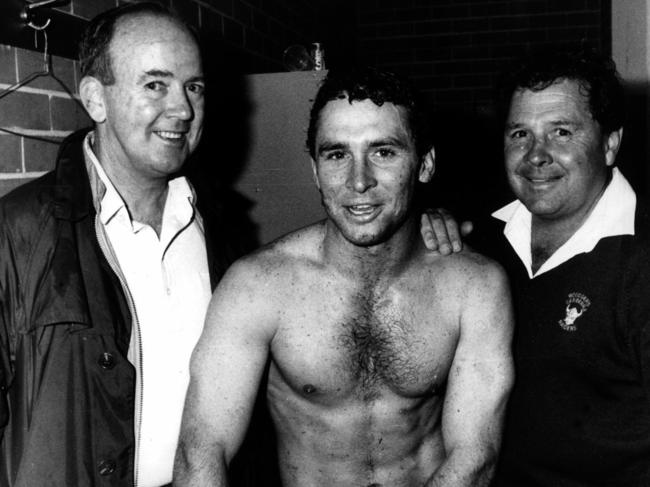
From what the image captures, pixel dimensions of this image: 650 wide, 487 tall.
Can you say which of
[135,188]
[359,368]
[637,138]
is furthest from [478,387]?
[637,138]

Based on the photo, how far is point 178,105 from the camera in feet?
5.49

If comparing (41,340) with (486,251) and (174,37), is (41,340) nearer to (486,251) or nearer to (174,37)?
(174,37)

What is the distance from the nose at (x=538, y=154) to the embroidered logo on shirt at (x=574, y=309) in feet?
1.25

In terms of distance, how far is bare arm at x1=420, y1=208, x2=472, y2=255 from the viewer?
5.98 ft

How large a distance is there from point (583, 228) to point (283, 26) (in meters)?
2.81

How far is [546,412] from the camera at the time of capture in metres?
1.71

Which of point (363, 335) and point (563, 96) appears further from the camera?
point (563, 96)

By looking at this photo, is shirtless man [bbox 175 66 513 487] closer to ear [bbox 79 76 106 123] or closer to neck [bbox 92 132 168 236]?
neck [bbox 92 132 168 236]

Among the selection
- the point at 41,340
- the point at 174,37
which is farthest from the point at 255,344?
the point at 174,37

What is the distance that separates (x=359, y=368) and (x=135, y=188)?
77 centimetres

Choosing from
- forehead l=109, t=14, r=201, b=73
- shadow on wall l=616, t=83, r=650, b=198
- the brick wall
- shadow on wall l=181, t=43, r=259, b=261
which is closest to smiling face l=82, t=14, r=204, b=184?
Answer: forehead l=109, t=14, r=201, b=73

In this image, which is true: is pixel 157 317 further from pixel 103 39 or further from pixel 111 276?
pixel 103 39

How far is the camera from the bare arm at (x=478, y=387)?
1597mm

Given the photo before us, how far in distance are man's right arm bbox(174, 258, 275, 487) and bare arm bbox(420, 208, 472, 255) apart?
0.51 meters
